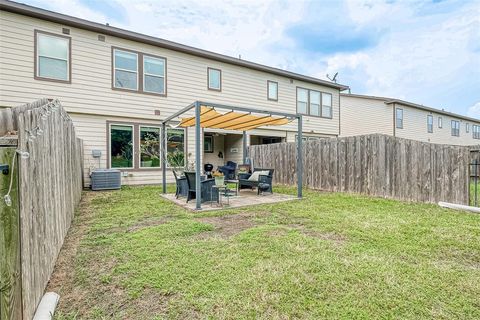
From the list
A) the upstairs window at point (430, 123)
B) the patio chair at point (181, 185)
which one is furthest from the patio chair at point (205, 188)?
the upstairs window at point (430, 123)

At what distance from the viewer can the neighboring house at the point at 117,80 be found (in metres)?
8.44

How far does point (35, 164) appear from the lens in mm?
2359

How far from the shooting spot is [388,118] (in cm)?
1975

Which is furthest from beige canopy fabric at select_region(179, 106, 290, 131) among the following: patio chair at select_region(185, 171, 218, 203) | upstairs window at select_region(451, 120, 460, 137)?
upstairs window at select_region(451, 120, 460, 137)

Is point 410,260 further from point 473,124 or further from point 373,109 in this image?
point 473,124

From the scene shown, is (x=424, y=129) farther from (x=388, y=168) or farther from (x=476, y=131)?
(x=388, y=168)

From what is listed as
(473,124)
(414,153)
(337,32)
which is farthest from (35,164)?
(473,124)

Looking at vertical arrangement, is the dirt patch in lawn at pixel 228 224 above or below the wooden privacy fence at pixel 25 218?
below

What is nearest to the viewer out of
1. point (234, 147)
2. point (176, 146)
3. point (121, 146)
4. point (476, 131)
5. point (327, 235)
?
point (327, 235)

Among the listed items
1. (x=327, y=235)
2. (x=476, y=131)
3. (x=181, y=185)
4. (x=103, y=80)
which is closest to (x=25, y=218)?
(x=327, y=235)

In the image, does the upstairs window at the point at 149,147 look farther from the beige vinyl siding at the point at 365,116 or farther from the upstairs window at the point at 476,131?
the upstairs window at the point at 476,131

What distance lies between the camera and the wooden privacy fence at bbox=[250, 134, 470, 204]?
635 centimetres

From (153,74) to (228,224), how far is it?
26.9 ft

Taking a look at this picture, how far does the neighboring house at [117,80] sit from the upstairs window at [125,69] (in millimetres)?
36
